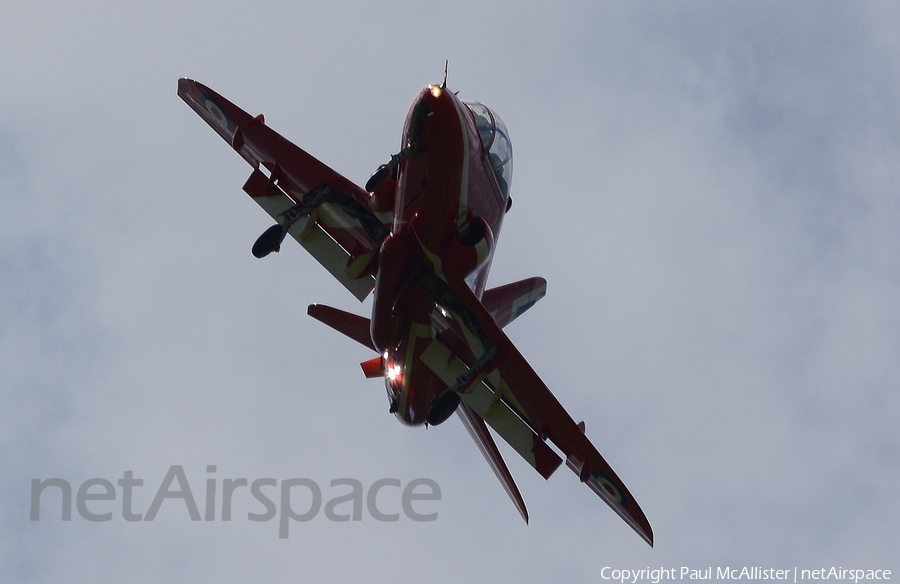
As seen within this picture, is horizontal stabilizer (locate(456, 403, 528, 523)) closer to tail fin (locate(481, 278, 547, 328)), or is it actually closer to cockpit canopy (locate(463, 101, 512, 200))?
tail fin (locate(481, 278, 547, 328))

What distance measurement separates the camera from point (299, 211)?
99.4 ft

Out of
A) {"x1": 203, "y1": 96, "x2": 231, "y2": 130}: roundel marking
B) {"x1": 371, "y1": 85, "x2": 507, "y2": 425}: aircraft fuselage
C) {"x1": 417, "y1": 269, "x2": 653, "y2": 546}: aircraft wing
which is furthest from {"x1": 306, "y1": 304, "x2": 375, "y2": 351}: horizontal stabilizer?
{"x1": 203, "y1": 96, "x2": 231, "y2": 130}: roundel marking

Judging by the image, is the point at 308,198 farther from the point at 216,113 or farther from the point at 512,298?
the point at 512,298

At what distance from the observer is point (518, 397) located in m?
31.3

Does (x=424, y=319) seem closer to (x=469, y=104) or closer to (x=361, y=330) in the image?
(x=361, y=330)

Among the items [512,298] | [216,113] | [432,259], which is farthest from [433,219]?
[216,113]

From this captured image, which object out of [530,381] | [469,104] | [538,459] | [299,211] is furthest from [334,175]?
[538,459]

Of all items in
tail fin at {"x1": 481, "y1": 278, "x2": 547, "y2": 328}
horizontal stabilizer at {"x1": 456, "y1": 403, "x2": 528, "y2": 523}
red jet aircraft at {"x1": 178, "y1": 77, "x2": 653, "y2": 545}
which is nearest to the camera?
red jet aircraft at {"x1": 178, "y1": 77, "x2": 653, "y2": 545}

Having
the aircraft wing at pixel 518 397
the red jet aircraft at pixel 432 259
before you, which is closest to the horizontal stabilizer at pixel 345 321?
the red jet aircraft at pixel 432 259

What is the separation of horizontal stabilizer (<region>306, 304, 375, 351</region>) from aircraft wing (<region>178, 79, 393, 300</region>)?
1226mm

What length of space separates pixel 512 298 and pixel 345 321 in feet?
16.6

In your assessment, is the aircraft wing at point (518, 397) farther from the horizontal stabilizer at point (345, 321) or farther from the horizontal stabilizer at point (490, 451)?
the horizontal stabilizer at point (345, 321)

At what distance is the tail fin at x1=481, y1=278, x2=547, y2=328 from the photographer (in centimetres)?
3381

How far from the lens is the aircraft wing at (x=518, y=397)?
95.1 feet
